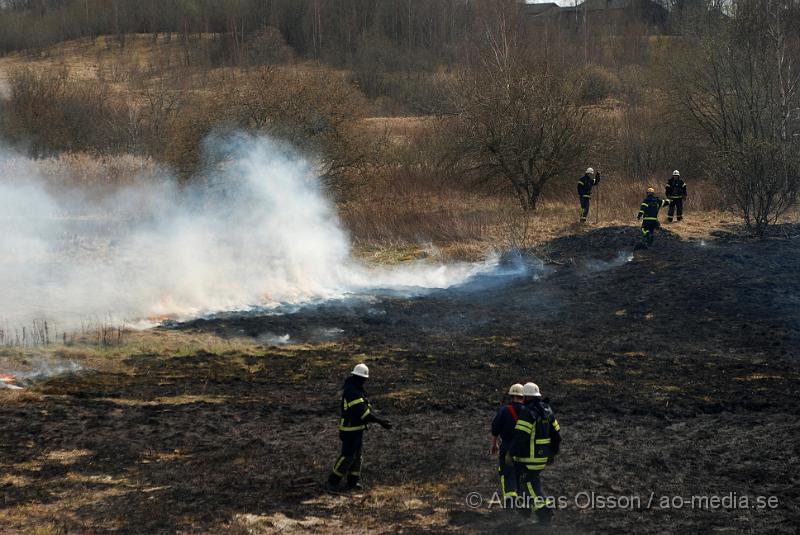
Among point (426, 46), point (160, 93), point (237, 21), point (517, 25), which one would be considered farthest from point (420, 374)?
point (237, 21)

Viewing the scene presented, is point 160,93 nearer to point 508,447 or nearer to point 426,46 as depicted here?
point 426,46

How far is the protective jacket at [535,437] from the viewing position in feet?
30.1

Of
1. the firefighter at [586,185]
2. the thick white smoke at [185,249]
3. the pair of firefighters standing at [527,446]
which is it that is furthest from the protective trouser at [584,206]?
the pair of firefighters standing at [527,446]

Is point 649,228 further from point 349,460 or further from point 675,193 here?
point 349,460

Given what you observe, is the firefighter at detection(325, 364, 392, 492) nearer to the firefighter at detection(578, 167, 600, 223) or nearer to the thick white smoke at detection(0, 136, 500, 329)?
the thick white smoke at detection(0, 136, 500, 329)

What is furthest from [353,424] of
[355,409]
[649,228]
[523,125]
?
[523,125]

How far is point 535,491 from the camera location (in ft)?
30.4

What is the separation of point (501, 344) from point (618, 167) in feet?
72.9

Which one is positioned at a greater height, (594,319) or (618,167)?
(618,167)

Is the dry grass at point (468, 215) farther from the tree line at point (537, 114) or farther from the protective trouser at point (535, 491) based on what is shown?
the protective trouser at point (535, 491)

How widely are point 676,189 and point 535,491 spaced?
68.7 ft

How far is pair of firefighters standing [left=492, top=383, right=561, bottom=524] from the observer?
920cm

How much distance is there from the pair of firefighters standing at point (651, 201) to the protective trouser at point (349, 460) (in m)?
16.3

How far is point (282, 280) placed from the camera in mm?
22156
